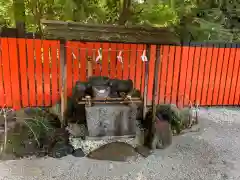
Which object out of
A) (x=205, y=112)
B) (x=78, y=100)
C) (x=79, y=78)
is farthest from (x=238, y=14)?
(x=78, y=100)

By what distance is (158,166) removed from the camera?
566cm

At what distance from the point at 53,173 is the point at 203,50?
19.1 ft

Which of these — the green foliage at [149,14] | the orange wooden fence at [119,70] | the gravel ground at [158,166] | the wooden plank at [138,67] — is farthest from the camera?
the wooden plank at [138,67]

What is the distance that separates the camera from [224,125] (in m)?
7.83

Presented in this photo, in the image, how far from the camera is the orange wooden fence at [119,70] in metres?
7.71

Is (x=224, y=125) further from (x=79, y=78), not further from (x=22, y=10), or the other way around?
(x=22, y=10)

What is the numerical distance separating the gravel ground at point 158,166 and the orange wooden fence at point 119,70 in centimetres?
236

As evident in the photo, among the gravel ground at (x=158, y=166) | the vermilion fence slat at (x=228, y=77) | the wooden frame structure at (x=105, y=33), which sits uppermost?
the wooden frame structure at (x=105, y=33)

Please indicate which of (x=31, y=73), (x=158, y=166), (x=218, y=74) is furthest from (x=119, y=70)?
(x=158, y=166)

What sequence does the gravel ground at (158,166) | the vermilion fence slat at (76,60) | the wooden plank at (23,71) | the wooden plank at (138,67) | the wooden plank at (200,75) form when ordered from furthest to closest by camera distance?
the wooden plank at (200,75)
the wooden plank at (138,67)
the vermilion fence slat at (76,60)
the wooden plank at (23,71)
the gravel ground at (158,166)

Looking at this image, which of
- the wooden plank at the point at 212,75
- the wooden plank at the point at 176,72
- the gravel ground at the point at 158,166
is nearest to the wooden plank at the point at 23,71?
the gravel ground at the point at 158,166

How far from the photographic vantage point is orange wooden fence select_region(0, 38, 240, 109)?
771 cm

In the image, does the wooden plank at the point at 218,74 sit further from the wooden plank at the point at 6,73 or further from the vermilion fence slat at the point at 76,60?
the wooden plank at the point at 6,73

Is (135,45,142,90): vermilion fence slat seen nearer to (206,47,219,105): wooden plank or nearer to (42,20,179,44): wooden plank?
(42,20,179,44): wooden plank
